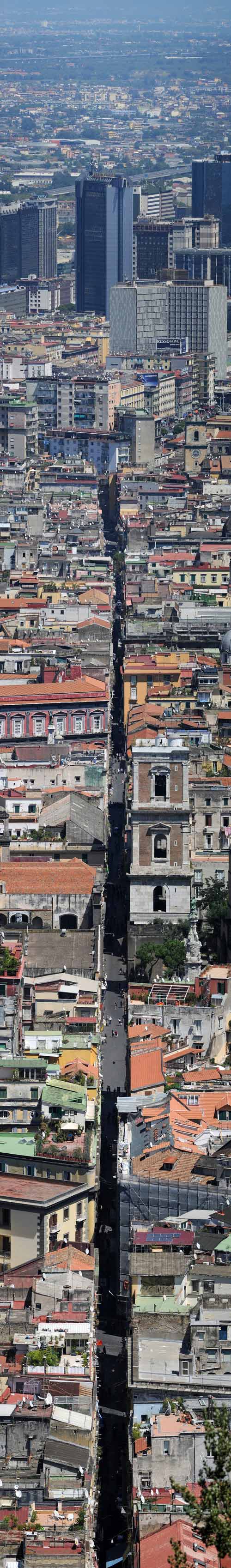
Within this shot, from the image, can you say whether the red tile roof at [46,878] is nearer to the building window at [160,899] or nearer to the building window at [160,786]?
the building window at [160,899]

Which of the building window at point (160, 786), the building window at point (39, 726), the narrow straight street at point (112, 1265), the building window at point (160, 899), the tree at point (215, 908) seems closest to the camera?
the narrow straight street at point (112, 1265)

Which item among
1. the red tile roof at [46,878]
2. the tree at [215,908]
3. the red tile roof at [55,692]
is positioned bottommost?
the tree at [215,908]

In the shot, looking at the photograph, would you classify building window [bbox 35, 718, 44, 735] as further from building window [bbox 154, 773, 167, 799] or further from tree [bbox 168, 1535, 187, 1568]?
tree [bbox 168, 1535, 187, 1568]

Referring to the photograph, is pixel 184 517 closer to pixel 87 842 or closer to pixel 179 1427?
pixel 87 842

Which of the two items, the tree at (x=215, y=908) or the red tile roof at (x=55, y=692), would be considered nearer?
the tree at (x=215, y=908)

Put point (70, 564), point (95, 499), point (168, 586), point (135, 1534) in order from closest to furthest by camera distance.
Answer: point (135, 1534) → point (168, 586) → point (70, 564) → point (95, 499)

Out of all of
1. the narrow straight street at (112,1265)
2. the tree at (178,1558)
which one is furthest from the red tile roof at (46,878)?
the tree at (178,1558)

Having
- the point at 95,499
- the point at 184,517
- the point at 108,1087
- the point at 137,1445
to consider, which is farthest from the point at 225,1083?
the point at 95,499

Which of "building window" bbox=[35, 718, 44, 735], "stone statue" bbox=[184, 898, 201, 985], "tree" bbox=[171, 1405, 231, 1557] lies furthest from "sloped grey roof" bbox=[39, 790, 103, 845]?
"tree" bbox=[171, 1405, 231, 1557]

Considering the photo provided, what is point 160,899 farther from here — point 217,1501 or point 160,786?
point 217,1501
